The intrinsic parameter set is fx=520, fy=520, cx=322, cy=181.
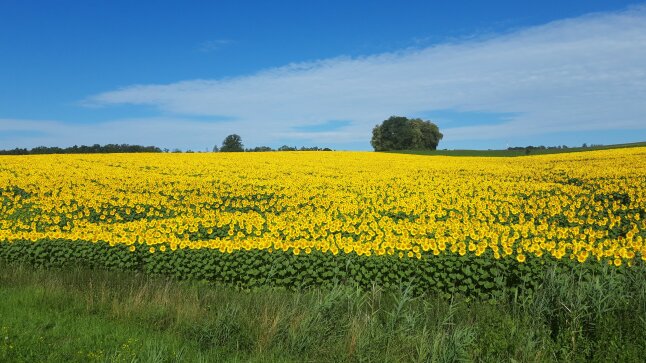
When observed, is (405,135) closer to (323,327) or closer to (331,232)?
(331,232)

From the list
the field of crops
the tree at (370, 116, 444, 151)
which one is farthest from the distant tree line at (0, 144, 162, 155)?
the tree at (370, 116, 444, 151)

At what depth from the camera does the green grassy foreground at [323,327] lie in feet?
18.8

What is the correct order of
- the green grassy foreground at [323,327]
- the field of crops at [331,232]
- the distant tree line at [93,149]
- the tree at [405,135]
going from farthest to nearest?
the tree at [405,135] → the distant tree line at [93,149] → the field of crops at [331,232] → the green grassy foreground at [323,327]

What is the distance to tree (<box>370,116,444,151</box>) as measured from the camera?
87.2 metres

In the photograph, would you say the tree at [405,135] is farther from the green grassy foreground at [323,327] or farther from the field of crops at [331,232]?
the green grassy foreground at [323,327]

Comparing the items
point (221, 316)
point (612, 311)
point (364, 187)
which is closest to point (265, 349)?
point (221, 316)

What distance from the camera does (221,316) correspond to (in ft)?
20.9

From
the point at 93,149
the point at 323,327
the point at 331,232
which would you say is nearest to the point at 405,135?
the point at 93,149

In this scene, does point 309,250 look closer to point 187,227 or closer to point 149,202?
point 187,227

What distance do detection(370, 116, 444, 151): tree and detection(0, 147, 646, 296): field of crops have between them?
66.1 meters

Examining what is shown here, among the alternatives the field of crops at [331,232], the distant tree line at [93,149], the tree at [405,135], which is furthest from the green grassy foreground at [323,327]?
the tree at [405,135]

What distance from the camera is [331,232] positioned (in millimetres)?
10617

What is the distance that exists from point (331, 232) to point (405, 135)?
78016mm

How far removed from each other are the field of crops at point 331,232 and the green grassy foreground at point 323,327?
665mm
